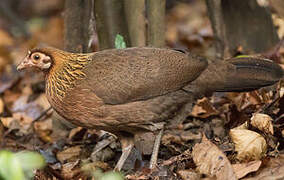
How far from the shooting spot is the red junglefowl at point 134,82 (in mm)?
4195

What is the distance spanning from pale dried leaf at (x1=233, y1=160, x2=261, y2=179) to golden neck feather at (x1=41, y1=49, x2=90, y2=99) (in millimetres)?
1544

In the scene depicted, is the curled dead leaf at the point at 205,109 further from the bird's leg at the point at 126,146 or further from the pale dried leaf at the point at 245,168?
the pale dried leaf at the point at 245,168

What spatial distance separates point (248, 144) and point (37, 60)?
76.9 inches

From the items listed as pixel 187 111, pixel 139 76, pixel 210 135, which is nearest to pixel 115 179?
pixel 139 76

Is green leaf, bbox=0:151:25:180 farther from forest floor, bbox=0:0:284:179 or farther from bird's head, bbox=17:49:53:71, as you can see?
bird's head, bbox=17:49:53:71

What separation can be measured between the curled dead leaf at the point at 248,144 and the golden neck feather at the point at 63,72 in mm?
1405

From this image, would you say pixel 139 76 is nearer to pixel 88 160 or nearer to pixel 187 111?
pixel 187 111

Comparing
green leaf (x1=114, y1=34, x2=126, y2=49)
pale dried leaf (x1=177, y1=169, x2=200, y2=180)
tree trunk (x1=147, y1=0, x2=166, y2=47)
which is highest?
tree trunk (x1=147, y1=0, x2=166, y2=47)

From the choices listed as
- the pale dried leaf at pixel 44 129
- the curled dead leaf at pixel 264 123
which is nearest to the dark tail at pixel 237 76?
the curled dead leaf at pixel 264 123

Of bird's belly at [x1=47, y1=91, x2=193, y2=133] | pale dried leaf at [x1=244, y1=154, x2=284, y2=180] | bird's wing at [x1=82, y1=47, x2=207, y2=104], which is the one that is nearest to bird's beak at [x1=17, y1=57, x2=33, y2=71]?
bird's belly at [x1=47, y1=91, x2=193, y2=133]

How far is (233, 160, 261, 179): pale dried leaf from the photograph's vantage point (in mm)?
3486

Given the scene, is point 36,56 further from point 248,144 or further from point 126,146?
point 248,144

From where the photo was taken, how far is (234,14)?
6.20 metres

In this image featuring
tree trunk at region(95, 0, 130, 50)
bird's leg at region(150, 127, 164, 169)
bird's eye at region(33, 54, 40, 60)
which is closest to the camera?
bird's leg at region(150, 127, 164, 169)
